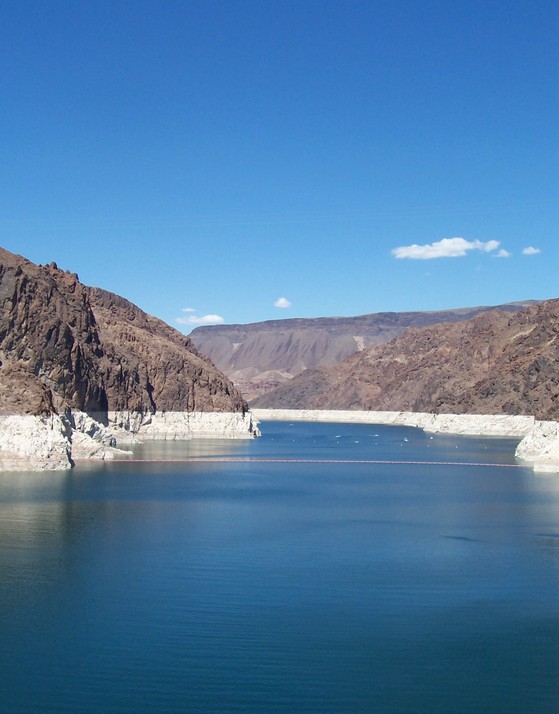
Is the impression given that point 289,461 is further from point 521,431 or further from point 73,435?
point 521,431

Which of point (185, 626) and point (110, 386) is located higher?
point (110, 386)

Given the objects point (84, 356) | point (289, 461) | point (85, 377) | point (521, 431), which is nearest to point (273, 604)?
point (289, 461)

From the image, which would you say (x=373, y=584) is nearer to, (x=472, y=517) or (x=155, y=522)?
(x=155, y=522)

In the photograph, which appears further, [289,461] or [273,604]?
[289,461]

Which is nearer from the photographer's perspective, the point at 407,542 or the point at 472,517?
the point at 407,542

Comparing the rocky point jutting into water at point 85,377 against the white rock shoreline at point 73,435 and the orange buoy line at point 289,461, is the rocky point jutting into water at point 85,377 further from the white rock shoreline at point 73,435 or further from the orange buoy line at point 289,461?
the orange buoy line at point 289,461

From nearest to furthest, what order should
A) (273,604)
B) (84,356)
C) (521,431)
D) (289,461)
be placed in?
(273,604) < (289,461) < (84,356) < (521,431)

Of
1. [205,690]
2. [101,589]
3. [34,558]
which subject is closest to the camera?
[205,690]

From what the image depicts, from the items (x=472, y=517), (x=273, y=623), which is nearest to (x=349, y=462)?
(x=472, y=517)
